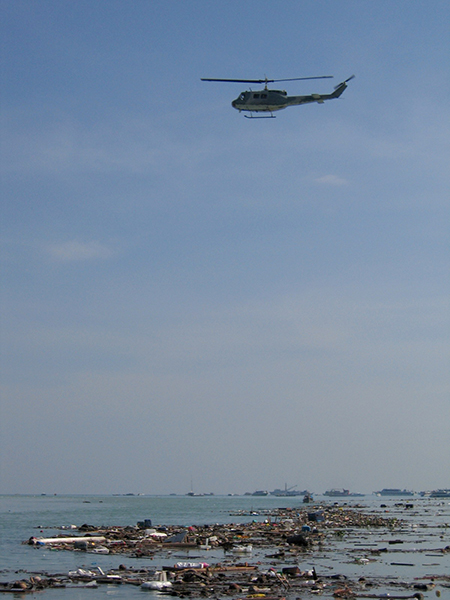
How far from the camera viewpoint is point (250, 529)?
48156mm

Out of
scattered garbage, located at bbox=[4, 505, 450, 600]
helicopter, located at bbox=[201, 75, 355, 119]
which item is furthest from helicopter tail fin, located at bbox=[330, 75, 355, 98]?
scattered garbage, located at bbox=[4, 505, 450, 600]

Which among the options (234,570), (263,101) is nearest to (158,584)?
(234,570)

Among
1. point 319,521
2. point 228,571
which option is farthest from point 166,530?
point 228,571

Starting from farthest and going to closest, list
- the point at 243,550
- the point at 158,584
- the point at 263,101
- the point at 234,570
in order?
the point at 263,101
the point at 243,550
the point at 234,570
the point at 158,584

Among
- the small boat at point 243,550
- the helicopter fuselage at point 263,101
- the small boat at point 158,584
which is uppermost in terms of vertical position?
the helicopter fuselage at point 263,101

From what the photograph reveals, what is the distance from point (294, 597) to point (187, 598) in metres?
3.35

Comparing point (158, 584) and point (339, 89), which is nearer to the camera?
point (158, 584)

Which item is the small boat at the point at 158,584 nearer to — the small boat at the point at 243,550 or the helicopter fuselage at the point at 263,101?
the small boat at the point at 243,550

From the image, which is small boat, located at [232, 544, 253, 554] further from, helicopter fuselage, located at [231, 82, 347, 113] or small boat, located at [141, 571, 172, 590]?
helicopter fuselage, located at [231, 82, 347, 113]

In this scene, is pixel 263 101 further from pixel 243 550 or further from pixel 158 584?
pixel 158 584

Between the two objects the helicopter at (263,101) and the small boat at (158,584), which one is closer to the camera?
the small boat at (158,584)

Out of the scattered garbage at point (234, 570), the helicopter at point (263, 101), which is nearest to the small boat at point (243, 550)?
the scattered garbage at point (234, 570)

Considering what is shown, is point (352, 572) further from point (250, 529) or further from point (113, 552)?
point (250, 529)

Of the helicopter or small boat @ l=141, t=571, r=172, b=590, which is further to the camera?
the helicopter
